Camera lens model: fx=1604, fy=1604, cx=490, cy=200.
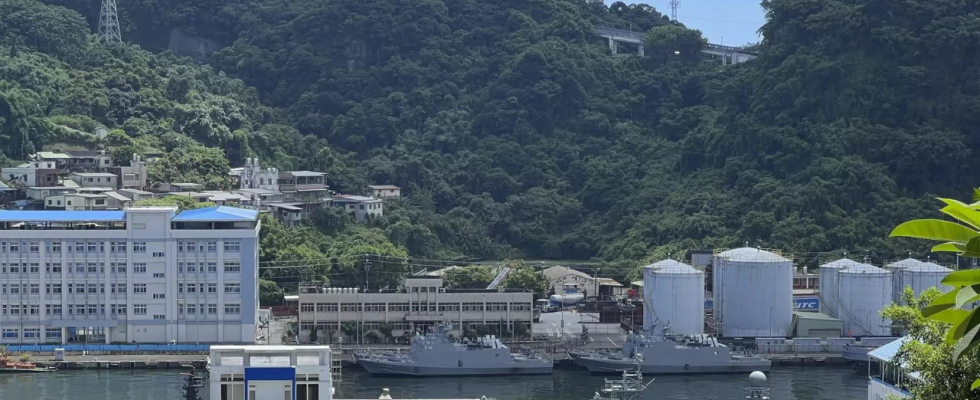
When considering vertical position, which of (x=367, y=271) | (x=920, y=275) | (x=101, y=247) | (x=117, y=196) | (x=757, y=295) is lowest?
(x=757, y=295)

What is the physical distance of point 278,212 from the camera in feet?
221

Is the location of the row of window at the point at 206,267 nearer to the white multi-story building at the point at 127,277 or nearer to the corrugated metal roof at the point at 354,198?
the white multi-story building at the point at 127,277

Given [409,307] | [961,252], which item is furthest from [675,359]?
[961,252]

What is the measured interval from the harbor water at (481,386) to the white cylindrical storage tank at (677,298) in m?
4.29

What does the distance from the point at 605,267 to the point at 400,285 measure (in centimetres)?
1110

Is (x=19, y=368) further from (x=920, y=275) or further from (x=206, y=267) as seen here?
(x=920, y=275)

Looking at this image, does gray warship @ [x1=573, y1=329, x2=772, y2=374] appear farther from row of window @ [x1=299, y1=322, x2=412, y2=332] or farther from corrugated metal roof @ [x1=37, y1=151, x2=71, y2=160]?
corrugated metal roof @ [x1=37, y1=151, x2=71, y2=160]

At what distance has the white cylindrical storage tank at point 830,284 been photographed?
56969 mm

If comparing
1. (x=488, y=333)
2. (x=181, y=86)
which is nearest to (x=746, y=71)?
(x=181, y=86)

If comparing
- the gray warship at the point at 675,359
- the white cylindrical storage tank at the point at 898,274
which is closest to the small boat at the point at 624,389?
the gray warship at the point at 675,359

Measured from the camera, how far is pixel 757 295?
183 feet

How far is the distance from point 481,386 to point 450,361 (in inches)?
99.8

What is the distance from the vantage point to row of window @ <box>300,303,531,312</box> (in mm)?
53750

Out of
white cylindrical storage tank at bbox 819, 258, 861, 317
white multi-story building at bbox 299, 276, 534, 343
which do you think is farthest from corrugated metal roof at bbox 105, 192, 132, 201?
white cylindrical storage tank at bbox 819, 258, 861, 317
